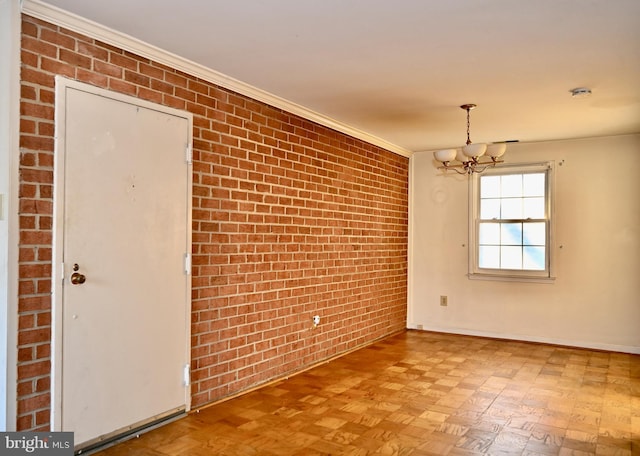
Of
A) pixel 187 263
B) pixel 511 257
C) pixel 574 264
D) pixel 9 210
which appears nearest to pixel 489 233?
pixel 511 257

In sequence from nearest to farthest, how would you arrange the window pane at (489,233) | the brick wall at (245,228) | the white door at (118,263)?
the brick wall at (245,228)
the white door at (118,263)
the window pane at (489,233)

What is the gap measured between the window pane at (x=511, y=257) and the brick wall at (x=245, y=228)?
1.37 m

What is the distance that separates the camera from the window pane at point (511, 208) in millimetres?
6004

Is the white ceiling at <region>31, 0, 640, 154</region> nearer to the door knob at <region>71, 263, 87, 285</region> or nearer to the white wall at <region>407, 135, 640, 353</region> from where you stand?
the white wall at <region>407, 135, 640, 353</region>

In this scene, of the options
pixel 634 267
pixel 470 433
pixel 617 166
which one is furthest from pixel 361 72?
pixel 634 267

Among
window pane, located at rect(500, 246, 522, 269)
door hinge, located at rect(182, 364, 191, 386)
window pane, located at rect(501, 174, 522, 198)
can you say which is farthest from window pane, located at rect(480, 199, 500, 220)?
door hinge, located at rect(182, 364, 191, 386)

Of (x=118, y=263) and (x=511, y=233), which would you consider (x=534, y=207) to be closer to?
(x=511, y=233)

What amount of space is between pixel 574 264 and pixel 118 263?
494 cm

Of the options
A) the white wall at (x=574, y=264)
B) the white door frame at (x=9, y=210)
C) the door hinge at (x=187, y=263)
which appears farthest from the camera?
the white wall at (x=574, y=264)

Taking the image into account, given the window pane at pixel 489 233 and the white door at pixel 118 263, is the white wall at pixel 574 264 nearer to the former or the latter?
the window pane at pixel 489 233

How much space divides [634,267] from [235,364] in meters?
4.40

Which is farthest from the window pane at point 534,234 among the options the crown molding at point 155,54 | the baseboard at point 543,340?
the crown molding at point 155,54

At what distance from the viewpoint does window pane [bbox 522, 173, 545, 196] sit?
5.88 metres

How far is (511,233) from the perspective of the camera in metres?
6.05
